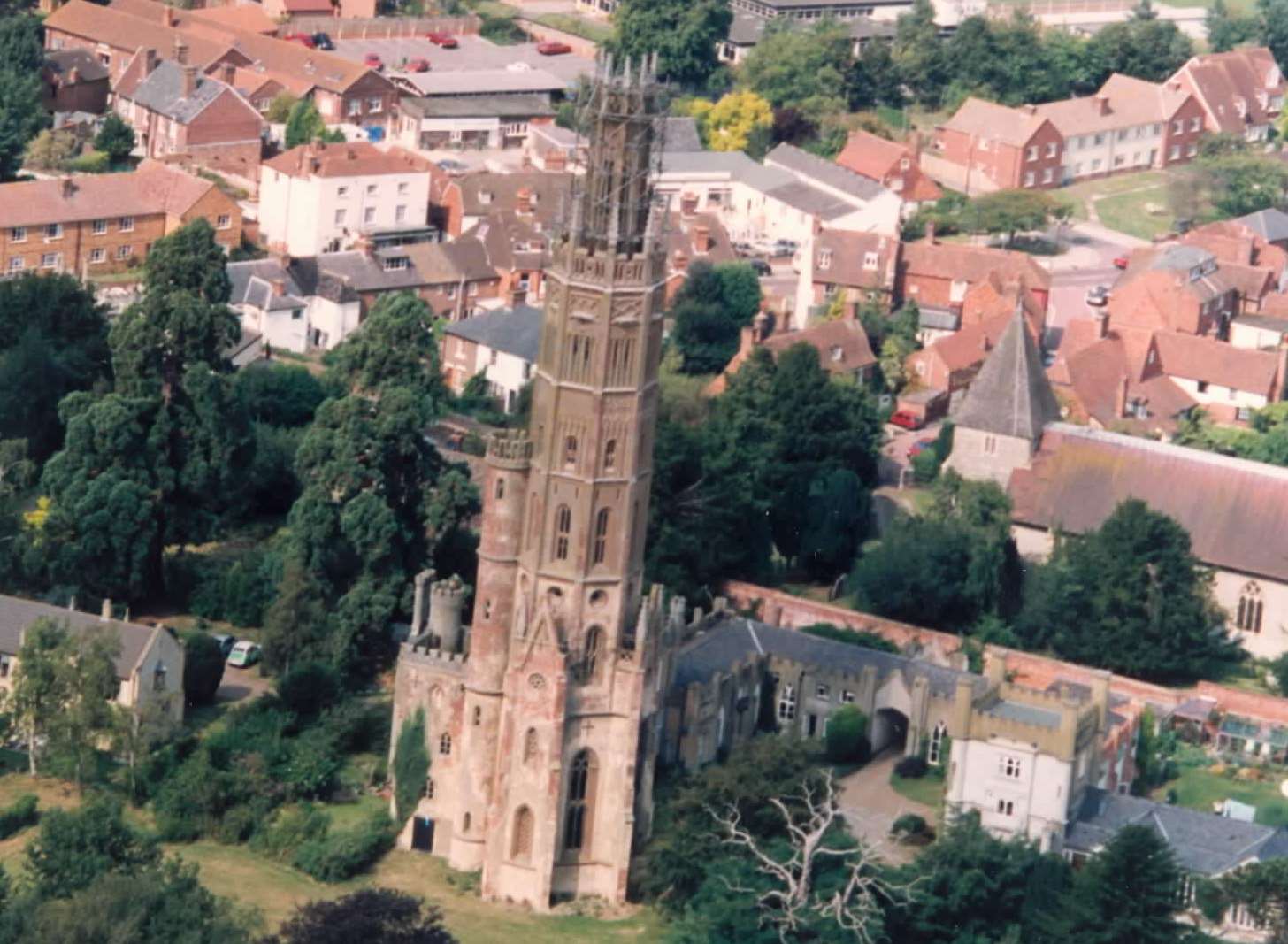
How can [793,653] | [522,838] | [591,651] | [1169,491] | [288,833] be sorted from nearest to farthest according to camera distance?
[591,651] → [522,838] → [288,833] → [793,653] → [1169,491]

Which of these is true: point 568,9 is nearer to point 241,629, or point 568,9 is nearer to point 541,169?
point 541,169

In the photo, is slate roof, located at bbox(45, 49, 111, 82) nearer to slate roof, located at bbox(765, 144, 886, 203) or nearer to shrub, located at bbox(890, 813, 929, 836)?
slate roof, located at bbox(765, 144, 886, 203)

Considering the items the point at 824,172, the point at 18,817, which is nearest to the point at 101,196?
the point at 824,172

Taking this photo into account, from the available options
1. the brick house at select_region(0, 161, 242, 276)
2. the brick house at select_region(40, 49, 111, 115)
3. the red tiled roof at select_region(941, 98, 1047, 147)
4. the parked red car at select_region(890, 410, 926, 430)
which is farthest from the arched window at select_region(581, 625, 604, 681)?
the red tiled roof at select_region(941, 98, 1047, 147)

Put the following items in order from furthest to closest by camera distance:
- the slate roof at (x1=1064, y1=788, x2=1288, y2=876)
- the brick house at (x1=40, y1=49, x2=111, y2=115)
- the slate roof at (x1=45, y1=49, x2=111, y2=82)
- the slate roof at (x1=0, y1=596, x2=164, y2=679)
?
1. the slate roof at (x1=45, y1=49, x2=111, y2=82)
2. the brick house at (x1=40, y1=49, x2=111, y2=115)
3. the slate roof at (x1=0, y1=596, x2=164, y2=679)
4. the slate roof at (x1=1064, y1=788, x2=1288, y2=876)

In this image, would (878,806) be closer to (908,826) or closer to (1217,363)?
(908,826)

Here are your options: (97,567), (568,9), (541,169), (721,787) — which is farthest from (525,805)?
(568,9)

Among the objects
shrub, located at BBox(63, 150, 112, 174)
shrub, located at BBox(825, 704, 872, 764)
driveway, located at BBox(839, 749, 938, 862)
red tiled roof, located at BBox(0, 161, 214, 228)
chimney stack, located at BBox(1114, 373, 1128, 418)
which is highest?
red tiled roof, located at BBox(0, 161, 214, 228)
